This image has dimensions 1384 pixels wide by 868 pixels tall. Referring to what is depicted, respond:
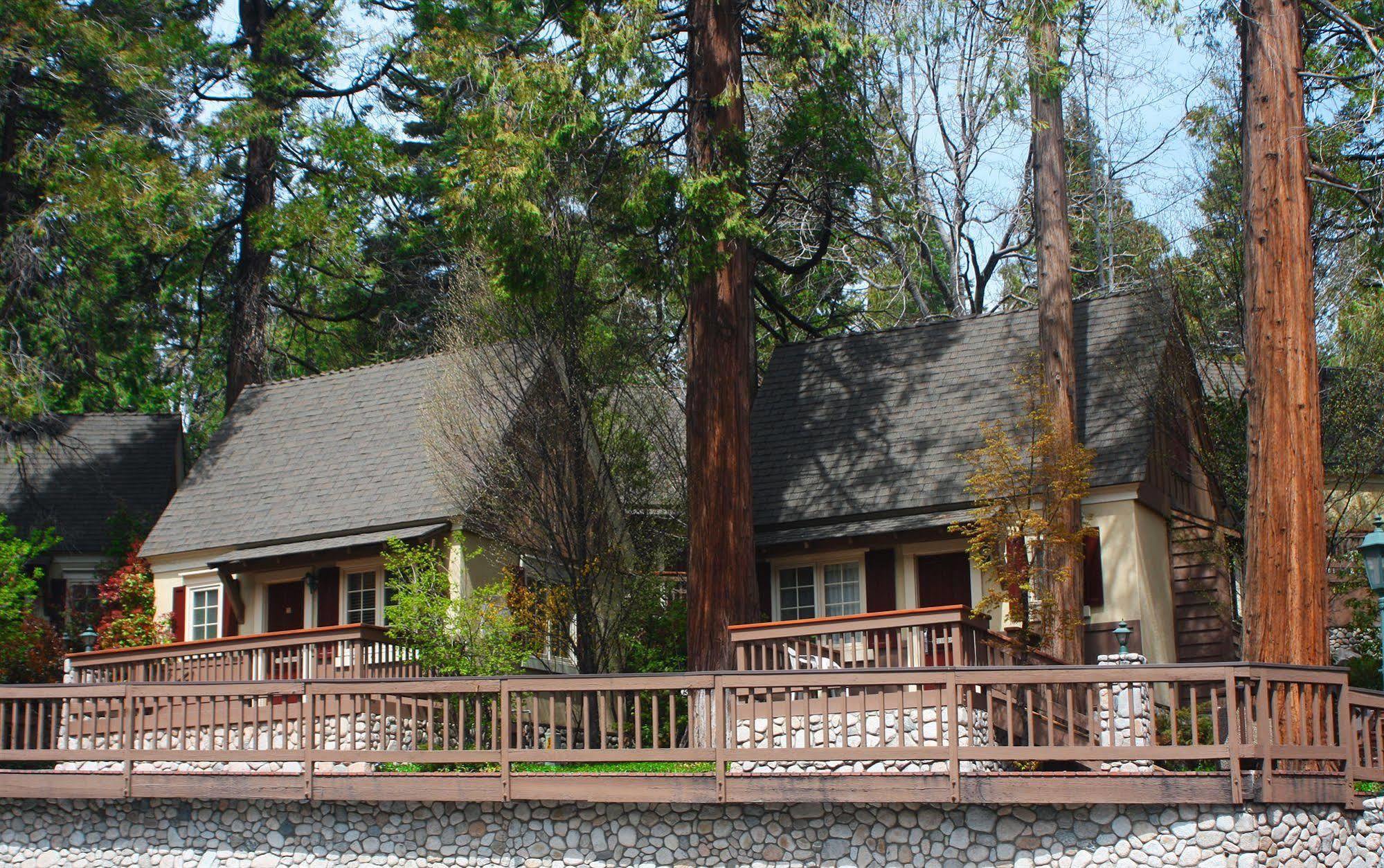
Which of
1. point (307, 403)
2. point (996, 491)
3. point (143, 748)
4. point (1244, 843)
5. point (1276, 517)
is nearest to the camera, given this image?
point (1244, 843)

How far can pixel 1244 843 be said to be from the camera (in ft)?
38.3

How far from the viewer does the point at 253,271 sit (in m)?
30.7

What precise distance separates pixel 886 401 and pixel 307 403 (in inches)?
406

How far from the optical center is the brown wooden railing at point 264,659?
1678cm

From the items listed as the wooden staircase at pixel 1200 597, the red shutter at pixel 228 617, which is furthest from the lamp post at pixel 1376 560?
the red shutter at pixel 228 617

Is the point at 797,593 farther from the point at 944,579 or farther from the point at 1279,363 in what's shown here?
the point at 1279,363

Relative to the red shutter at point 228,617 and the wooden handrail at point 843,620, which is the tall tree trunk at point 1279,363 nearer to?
the wooden handrail at point 843,620

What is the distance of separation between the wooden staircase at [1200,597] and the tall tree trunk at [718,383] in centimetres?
664

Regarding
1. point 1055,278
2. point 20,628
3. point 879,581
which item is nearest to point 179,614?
point 20,628

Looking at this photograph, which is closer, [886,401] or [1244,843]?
[1244,843]

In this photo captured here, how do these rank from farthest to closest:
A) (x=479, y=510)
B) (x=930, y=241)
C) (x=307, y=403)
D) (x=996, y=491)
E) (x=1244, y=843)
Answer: (x=930, y=241)
(x=307, y=403)
(x=479, y=510)
(x=996, y=491)
(x=1244, y=843)

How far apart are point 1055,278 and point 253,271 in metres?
17.4

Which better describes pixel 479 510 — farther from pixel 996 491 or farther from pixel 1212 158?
pixel 1212 158

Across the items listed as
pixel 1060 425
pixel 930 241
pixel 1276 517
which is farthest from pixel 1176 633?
pixel 930 241
